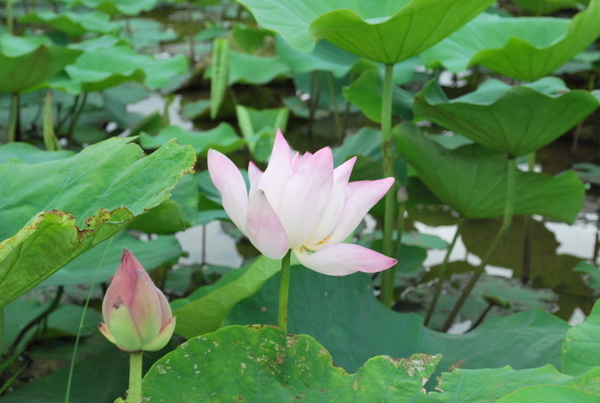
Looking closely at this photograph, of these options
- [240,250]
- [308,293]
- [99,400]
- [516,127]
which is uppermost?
[516,127]

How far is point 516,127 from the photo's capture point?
1059mm

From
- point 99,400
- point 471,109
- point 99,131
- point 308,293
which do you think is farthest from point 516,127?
point 99,131

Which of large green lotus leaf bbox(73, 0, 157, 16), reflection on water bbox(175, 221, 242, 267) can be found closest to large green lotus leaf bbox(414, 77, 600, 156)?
reflection on water bbox(175, 221, 242, 267)

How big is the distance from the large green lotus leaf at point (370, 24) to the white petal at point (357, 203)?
0.36 m

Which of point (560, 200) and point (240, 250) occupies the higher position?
point (560, 200)

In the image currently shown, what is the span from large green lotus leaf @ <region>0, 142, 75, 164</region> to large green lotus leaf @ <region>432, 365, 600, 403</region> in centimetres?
71

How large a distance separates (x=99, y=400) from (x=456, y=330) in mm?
841

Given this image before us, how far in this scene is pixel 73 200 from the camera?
0.69m

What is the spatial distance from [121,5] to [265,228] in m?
2.68

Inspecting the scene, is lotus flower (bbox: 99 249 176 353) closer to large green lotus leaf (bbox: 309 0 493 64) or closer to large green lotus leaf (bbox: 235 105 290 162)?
large green lotus leaf (bbox: 309 0 493 64)

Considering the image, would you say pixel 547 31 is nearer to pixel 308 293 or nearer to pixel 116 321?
pixel 308 293

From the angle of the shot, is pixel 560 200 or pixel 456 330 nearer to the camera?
pixel 560 200

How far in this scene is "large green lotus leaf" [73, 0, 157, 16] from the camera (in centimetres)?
281

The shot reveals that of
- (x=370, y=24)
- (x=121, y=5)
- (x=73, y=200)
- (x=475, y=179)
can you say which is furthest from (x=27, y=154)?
(x=121, y=5)
